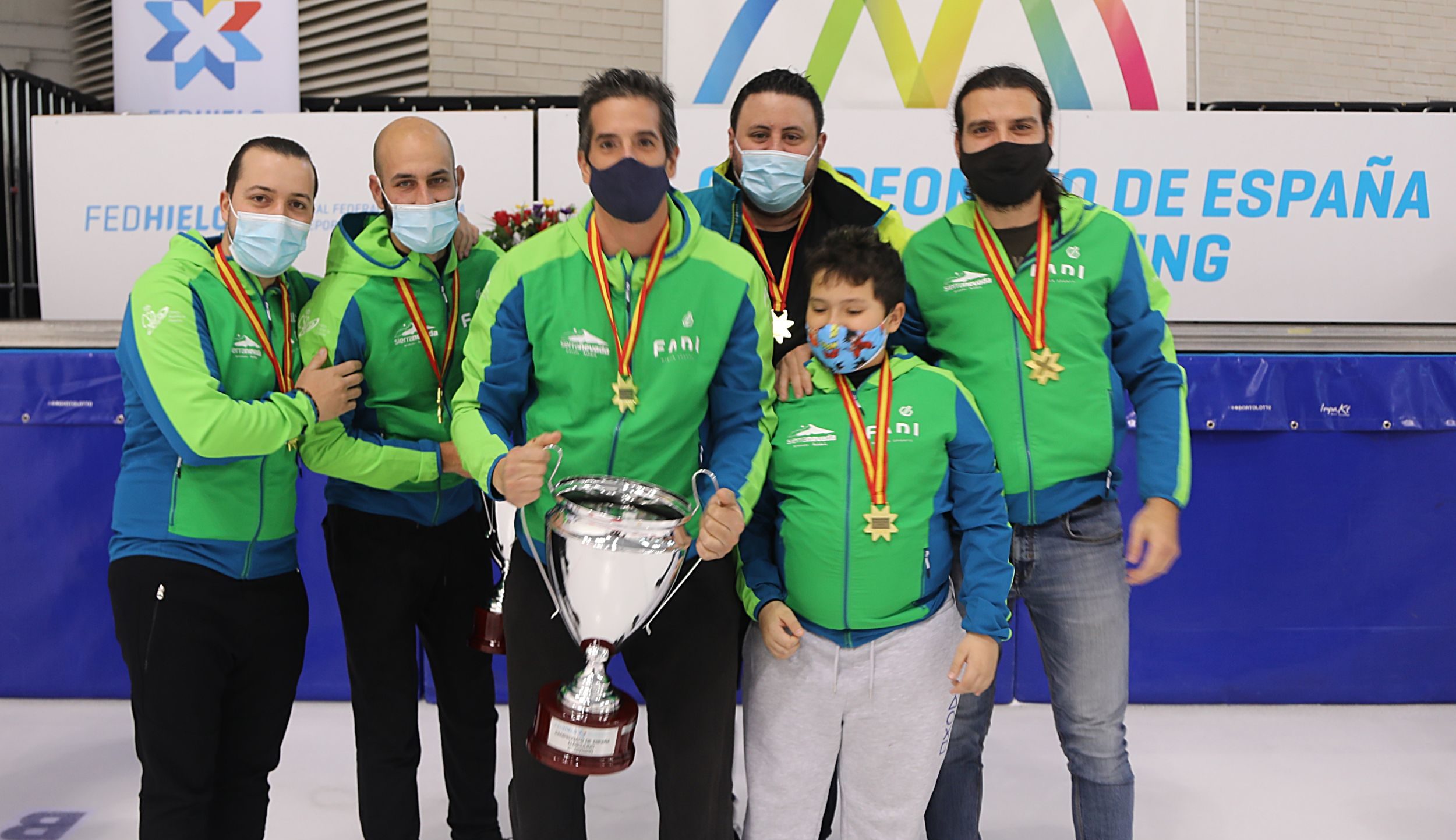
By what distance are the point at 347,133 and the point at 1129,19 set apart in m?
3.71

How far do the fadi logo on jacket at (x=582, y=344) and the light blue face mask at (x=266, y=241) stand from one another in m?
0.67

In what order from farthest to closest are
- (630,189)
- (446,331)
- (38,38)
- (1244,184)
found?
(38,38), (1244,184), (446,331), (630,189)

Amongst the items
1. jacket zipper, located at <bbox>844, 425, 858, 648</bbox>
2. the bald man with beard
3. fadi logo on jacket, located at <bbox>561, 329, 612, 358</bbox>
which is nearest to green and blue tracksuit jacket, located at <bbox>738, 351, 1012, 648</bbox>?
jacket zipper, located at <bbox>844, 425, 858, 648</bbox>

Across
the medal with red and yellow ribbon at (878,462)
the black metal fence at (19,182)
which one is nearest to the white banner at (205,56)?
the black metal fence at (19,182)

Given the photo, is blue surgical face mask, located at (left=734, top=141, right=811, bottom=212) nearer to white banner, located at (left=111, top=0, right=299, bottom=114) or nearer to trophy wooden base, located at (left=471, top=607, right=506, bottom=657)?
trophy wooden base, located at (left=471, top=607, right=506, bottom=657)

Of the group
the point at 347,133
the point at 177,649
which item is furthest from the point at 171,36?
the point at 177,649

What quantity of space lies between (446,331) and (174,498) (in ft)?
2.01

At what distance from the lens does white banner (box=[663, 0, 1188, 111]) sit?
5000 mm

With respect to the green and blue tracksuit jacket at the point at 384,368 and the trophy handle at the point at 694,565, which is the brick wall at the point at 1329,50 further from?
the trophy handle at the point at 694,565

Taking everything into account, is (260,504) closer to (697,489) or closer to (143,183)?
(697,489)

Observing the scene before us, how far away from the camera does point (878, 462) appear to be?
188 centimetres

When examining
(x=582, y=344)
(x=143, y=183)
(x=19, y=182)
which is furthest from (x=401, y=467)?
(x=19, y=182)

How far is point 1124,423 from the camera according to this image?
212 cm

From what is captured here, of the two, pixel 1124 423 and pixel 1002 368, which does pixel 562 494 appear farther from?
pixel 1124 423
